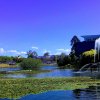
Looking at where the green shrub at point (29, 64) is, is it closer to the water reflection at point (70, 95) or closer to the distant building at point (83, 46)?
the distant building at point (83, 46)

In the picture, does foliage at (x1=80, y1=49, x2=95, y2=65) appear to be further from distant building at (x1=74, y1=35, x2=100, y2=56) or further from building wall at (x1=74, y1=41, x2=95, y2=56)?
building wall at (x1=74, y1=41, x2=95, y2=56)

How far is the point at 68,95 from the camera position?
34.1 meters

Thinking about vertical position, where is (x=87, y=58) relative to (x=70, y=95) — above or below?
above

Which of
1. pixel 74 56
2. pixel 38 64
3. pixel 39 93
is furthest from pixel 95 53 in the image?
pixel 39 93

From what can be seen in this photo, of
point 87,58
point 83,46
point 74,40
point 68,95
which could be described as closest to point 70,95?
point 68,95

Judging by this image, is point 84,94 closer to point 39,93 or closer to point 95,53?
point 39,93

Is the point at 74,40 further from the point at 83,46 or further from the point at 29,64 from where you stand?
the point at 29,64

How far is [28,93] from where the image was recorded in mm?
35094

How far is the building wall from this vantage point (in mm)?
162375

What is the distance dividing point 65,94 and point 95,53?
91.0 meters

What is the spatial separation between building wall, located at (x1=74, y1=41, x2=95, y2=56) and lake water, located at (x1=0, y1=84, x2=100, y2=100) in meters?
124

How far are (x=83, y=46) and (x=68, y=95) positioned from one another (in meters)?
132

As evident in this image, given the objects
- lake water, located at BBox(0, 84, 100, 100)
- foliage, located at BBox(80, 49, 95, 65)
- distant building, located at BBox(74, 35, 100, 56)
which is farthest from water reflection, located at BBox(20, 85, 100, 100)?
distant building, located at BBox(74, 35, 100, 56)

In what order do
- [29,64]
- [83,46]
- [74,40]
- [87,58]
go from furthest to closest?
[74,40] < [83,46] < [87,58] < [29,64]
